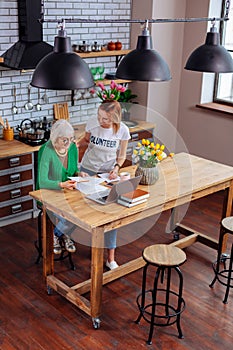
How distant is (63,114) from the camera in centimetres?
569

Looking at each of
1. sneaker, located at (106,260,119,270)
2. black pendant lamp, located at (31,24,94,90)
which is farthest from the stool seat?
black pendant lamp, located at (31,24,94,90)

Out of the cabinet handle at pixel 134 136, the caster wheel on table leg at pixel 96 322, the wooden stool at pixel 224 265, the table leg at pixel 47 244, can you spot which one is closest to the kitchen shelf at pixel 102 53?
the cabinet handle at pixel 134 136

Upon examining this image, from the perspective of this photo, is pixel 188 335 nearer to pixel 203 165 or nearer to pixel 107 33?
pixel 203 165

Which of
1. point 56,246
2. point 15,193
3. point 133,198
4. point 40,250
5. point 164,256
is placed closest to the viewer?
point 164,256

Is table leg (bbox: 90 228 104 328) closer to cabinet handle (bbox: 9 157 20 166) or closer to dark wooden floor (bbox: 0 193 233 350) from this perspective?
dark wooden floor (bbox: 0 193 233 350)

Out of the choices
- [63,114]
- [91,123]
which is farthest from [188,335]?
[63,114]

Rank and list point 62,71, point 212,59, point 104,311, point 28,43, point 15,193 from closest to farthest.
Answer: point 62,71 < point 212,59 < point 104,311 < point 28,43 < point 15,193

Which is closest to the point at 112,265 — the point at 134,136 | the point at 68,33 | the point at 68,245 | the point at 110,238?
the point at 110,238

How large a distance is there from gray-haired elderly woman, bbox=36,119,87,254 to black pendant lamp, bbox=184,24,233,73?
1081mm

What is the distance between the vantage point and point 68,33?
5512mm

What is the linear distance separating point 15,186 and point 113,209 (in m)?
1.74

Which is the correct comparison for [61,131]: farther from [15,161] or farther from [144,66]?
[15,161]

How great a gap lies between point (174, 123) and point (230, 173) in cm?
235

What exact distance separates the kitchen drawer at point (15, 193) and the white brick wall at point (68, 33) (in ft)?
2.64
